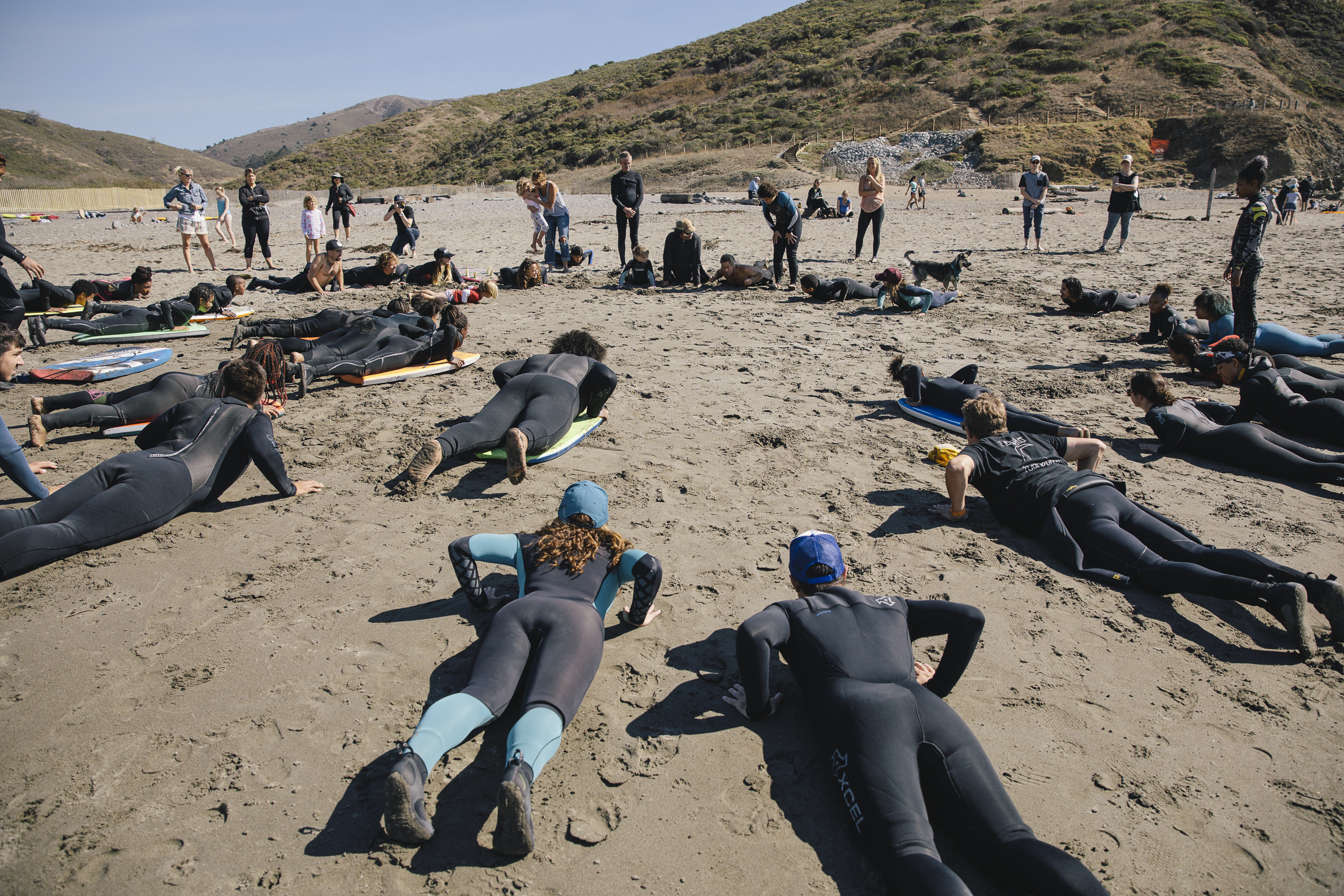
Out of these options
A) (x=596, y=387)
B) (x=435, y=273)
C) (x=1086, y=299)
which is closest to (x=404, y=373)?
(x=596, y=387)

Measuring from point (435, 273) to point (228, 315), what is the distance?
317cm

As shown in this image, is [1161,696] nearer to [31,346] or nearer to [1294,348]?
[1294,348]

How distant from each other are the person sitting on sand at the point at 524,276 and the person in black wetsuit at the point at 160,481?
7284 millimetres

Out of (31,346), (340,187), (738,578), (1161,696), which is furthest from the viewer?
(340,187)

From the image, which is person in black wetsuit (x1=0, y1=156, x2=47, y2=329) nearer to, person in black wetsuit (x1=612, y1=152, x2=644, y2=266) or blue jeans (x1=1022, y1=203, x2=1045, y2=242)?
person in black wetsuit (x1=612, y1=152, x2=644, y2=266)

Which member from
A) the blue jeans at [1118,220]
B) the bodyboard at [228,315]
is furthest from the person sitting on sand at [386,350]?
the blue jeans at [1118,220]

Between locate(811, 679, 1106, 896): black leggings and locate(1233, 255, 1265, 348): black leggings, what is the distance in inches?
260

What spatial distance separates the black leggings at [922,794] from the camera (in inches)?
77.7

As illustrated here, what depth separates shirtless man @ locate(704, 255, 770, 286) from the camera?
1127cm

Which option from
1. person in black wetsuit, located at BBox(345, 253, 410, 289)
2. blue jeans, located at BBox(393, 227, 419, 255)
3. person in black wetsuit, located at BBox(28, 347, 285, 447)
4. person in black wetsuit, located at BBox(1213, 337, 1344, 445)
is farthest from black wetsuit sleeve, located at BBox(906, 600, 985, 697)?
blue jeans, located at BBox(393, 227, 419, 255)

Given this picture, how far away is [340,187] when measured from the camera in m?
15.4

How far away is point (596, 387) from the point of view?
566 cm

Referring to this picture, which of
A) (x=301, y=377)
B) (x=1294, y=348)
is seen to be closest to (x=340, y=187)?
(x=301, y=377)

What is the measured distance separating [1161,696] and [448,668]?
307 centimetres
